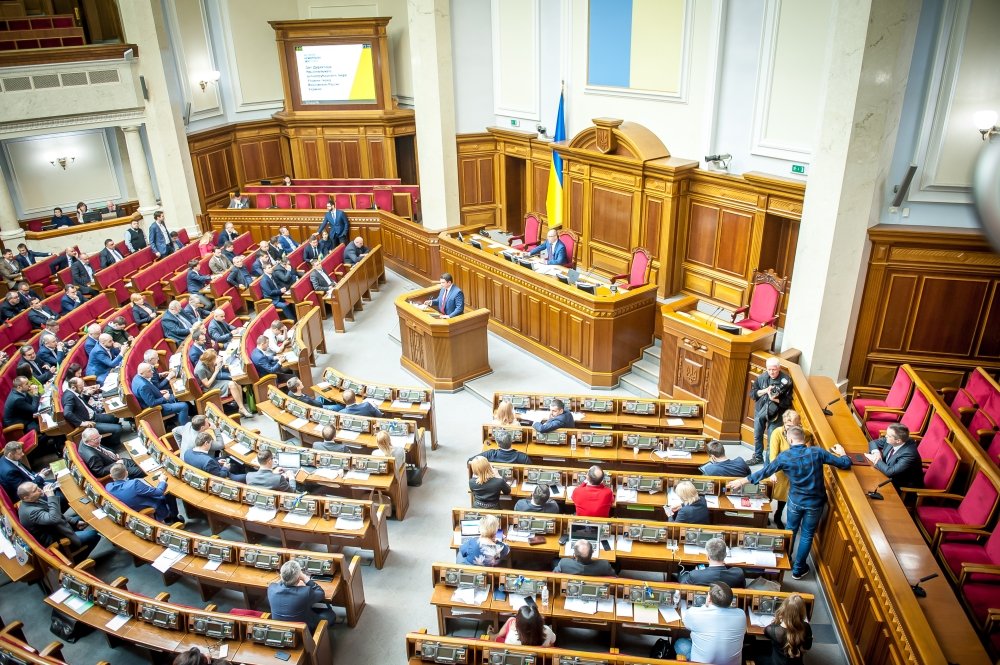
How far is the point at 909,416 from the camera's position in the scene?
21.8ft

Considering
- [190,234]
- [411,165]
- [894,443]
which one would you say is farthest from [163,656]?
[411,165]

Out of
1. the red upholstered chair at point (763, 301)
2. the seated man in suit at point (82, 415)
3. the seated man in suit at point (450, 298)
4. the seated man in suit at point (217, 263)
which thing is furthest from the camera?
the seated man in suit at point (217, 263)

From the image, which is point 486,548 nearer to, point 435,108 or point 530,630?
point 530,630

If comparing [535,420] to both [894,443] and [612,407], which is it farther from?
[894,443]

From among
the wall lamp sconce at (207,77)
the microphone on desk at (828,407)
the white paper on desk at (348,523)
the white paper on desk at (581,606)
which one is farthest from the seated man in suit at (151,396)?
the wall lamp sconce at (207,77)

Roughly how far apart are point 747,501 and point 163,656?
16.2 feet

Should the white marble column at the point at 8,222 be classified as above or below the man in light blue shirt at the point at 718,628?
above

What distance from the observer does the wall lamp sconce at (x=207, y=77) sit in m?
15.8

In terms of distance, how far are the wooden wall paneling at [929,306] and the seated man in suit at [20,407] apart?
31.6 feet

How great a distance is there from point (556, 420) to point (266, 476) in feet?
9.43

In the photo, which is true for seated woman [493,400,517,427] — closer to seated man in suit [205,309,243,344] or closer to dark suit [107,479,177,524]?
dark suit [107,479,177,524]

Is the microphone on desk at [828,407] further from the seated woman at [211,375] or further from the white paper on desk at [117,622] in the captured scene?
the seated woman at [211,375]

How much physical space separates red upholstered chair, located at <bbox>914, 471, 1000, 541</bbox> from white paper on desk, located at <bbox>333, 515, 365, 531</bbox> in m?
4.57

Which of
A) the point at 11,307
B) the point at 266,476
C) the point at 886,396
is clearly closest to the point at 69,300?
the point at 11,307
